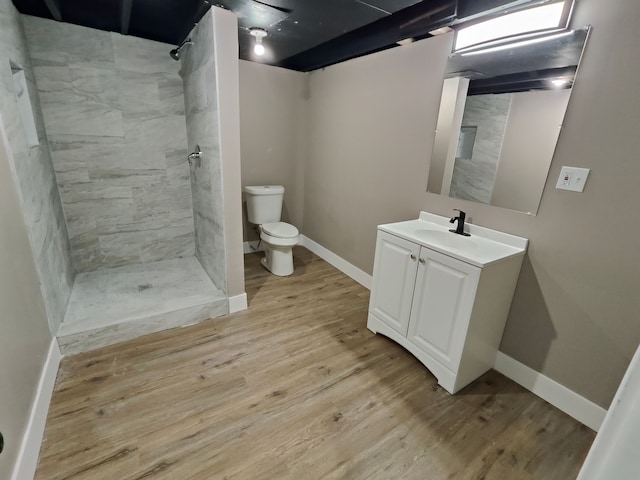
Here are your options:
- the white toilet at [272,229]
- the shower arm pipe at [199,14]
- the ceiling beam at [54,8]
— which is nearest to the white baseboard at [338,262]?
the white toilet at [272,229]

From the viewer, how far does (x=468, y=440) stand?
149cm

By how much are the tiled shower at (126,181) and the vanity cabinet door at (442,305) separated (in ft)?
4.86

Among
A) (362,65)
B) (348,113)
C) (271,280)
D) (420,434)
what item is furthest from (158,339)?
(362,65)

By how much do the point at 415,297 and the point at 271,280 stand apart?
158 cm

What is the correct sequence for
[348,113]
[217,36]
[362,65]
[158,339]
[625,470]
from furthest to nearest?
[348,113]
[362,65]
[158,339]
[217,36]
[625,470]

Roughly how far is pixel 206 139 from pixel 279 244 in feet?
3.74

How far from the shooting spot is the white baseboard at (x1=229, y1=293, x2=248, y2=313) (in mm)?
2414

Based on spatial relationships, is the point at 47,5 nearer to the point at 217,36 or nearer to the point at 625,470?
the point at 217,36

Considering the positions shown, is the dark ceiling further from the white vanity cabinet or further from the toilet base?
the toilet base

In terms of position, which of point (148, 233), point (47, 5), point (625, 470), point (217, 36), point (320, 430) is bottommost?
point (320, 430)

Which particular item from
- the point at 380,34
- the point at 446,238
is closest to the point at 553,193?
the point at 446,238

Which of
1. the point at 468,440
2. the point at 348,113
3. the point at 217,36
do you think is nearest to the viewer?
the point at 468,440

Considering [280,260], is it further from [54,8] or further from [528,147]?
[54,8]

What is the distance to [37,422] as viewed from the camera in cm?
137
